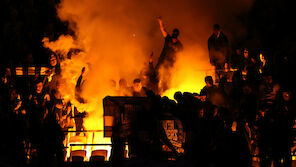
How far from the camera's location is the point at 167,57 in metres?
15.0

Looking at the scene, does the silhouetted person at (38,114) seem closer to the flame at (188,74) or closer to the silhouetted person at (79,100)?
the silhouetted person at (79,100)

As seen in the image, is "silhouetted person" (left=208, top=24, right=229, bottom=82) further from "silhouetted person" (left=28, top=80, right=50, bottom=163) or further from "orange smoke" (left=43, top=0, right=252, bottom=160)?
"silhouetted person" (left=28, top=80, right=50, bottom=163)

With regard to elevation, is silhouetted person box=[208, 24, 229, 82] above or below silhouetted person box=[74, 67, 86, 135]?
above

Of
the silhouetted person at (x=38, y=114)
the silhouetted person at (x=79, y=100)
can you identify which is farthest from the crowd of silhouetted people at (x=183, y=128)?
the silhouetted person at (x=79, y=100)

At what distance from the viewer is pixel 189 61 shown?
53.5 ft

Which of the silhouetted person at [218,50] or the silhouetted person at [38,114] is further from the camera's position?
the silhouetted person at [218,50]

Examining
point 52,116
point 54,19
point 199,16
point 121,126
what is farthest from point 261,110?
point 54,19

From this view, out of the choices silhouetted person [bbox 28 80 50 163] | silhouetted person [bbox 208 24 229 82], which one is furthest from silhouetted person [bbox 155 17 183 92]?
silhouetted person [bbox 28 80 50 163]

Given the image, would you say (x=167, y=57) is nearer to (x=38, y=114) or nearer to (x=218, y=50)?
(x=218, y=50)

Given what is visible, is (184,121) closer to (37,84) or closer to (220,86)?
(220,86)

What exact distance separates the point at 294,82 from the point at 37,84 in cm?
827

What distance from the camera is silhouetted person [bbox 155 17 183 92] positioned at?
48.6ft

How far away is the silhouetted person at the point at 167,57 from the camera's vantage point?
14828mm

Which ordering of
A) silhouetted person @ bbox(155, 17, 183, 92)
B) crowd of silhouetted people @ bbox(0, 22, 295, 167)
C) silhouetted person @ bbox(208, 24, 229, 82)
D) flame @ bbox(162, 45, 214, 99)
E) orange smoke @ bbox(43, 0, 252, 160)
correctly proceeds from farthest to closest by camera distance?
1. orange smoke @ bbox(43, 0, 252, 160)
2. flame @ bbox(162, 45, 214, 99)
3. silhouetted person @ bbox(155, 17, 183, 92)
4. silhouetted person @ bbox(208, 24, 229, 82)
5. crowd of silhouetted people @ bbox(0, 22, 295, 167)
